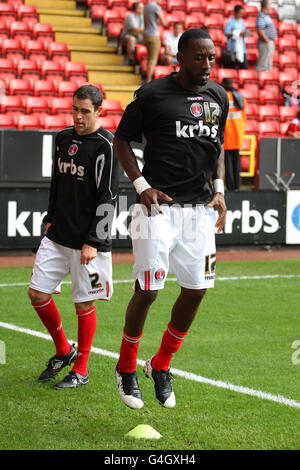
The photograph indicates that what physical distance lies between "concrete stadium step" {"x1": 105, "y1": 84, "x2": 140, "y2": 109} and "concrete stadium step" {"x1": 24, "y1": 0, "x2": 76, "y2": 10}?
3566mm

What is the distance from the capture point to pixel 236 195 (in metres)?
13.6

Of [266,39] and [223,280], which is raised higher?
[266,39]

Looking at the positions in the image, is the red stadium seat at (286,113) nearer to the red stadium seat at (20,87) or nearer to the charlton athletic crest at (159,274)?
the red stadium seat at (20,87)

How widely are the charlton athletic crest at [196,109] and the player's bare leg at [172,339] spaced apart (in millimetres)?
1081

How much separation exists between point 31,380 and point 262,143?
9669 millimetres

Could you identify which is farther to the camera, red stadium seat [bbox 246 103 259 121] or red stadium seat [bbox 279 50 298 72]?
red stadium seat [bbox 279 50 298 72]

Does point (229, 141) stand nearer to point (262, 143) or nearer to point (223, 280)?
point (262, 143)

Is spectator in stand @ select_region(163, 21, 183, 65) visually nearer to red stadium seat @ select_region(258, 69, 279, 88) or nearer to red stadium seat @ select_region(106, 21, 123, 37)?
red stadium seat @ select_region(106, 21, 123, 37)

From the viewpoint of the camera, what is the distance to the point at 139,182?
4914 mm

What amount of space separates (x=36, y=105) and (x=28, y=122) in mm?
1177

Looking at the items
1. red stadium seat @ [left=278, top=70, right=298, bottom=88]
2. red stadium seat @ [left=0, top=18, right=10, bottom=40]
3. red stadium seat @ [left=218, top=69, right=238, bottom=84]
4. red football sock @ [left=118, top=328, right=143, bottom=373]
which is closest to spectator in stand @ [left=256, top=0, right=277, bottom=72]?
red stadium seat @ [left=278, top=70, right=298, bottom=88]

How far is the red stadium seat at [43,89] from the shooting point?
1670 centimetres

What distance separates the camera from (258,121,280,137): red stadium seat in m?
17.3
